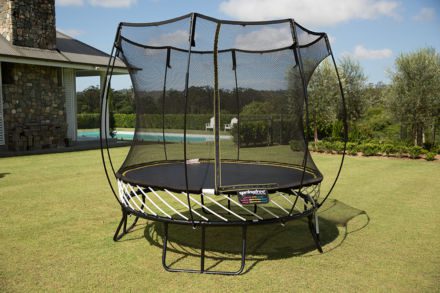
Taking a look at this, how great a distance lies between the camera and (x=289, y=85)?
13.8 ft

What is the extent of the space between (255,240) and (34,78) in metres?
10.1

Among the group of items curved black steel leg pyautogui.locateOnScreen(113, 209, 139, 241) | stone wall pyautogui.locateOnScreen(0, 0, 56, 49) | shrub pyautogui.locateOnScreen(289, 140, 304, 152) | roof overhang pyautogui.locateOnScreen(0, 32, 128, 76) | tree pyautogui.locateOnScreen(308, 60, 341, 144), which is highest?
stone wall pyautogui.locateOnScreen(0, 0, 56, 49)

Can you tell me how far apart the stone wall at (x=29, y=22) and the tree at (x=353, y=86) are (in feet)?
32.7

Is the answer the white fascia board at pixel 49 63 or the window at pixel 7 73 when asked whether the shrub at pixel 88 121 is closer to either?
the white fascia board at pixel 49 63

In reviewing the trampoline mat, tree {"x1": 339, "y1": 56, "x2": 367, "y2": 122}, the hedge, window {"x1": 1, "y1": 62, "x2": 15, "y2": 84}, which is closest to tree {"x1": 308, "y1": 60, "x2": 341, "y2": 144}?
tree {"x1": 339, "y1": 56, "x2": 367, "y2": 122}

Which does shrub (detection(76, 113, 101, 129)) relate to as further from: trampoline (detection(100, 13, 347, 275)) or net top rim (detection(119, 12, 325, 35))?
net top rim (detection(119, 12, 325, 35))

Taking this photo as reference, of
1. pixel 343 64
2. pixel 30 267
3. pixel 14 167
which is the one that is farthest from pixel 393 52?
pixel 30 267

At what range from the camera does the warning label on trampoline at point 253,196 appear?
2.79 m

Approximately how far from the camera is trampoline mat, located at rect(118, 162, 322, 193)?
10.2 ft

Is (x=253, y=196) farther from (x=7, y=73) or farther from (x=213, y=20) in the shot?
(x=7, y=73)

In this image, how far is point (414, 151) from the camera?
33.6 ft

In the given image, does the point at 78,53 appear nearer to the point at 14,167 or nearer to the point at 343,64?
the point at 14,167

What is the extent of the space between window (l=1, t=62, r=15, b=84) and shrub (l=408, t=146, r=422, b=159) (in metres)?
10.9

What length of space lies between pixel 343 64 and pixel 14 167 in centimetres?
1147
